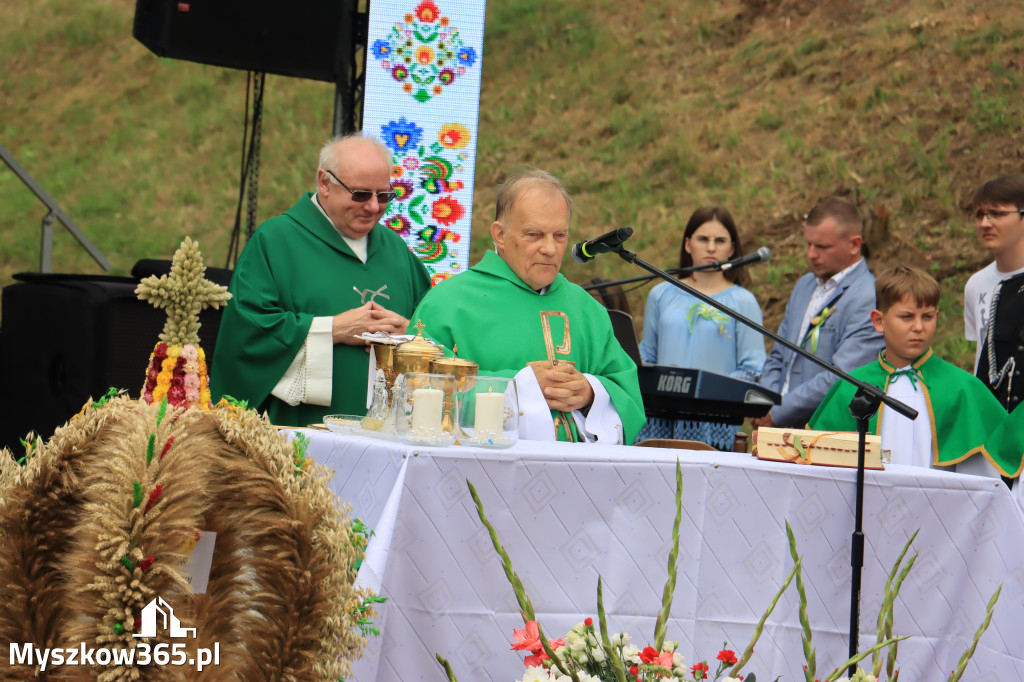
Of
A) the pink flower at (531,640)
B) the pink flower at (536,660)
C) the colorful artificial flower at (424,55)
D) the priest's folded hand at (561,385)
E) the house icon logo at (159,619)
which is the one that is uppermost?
the colorful artificial flower at (424,55)

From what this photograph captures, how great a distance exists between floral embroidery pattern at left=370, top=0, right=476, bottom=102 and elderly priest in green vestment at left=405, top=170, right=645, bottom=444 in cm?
185

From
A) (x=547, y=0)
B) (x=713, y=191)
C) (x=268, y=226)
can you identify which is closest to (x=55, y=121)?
(x=547, y=0)

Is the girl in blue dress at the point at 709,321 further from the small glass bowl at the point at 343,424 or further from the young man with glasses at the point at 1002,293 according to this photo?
the small glass bowl at the point at 343,424

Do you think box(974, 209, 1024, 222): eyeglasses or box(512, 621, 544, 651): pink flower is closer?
box(512, 621, 544, 651): pink flower

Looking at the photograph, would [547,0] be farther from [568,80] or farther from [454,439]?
[454,439]

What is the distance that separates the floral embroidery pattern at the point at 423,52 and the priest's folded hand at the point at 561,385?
7.89 ft

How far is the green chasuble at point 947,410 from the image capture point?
3.50m

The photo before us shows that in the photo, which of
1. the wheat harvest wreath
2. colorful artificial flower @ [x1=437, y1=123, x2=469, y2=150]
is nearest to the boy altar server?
colorful artificial flower @ [x1=437, y1=123, x2=469, y2=150]

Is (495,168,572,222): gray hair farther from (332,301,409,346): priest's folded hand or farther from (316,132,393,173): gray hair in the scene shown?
(316,132,393,173): gray hair

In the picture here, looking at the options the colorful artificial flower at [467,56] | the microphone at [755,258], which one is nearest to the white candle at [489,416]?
the microphone at [755,258]

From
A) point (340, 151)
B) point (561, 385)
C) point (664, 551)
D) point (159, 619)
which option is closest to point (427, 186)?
point (340, 151)

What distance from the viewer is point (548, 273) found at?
3.39 m

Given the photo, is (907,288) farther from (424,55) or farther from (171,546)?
(171,546)

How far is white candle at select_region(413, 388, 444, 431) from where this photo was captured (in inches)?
96.7
